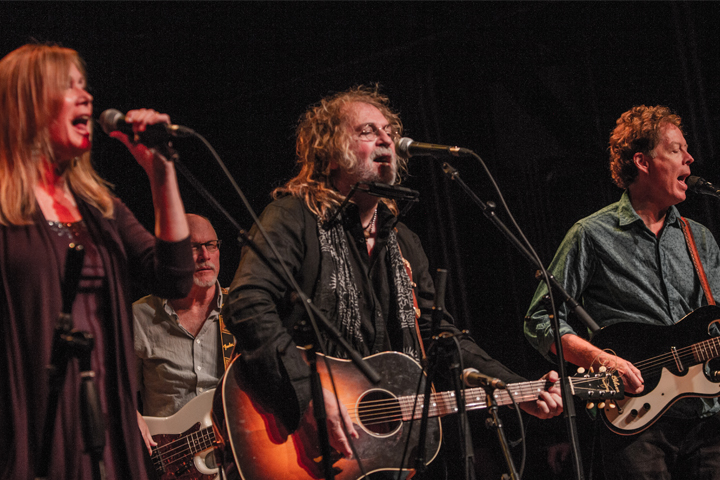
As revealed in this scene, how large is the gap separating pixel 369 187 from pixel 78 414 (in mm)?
1364

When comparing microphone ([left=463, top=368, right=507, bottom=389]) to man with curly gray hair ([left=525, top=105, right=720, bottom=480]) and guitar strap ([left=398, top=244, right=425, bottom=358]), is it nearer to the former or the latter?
guitar strap ([left=398, top=244, right=425, bottom=358])

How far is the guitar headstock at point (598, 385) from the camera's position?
3.03 metres

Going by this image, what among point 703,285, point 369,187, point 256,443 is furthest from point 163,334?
point 703,285

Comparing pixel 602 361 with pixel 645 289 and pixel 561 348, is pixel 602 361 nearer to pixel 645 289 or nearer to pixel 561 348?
pixel 645 289

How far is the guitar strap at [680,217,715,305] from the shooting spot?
367 cm

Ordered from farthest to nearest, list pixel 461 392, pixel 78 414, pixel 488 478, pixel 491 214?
pixel 488 478, pixel 491 214, pixel 461 392, pixel 78 414

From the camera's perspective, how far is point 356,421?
2625mm

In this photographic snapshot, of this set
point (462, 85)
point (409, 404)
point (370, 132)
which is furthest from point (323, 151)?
point (462, 85)

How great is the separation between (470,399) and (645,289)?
4.75 ft

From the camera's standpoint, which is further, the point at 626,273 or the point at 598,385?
the point at 626,273

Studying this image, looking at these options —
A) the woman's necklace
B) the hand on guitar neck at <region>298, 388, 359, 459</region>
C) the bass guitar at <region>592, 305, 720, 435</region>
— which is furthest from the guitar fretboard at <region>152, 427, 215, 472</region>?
the bass guitar at <region>592, 305, 720, 435</region>

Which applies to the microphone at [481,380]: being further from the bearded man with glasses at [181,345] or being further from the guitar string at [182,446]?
the bearded man with glasses at [181,345]

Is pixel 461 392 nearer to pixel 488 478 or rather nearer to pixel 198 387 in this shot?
pixel 198 387

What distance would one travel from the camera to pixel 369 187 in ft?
8.27
